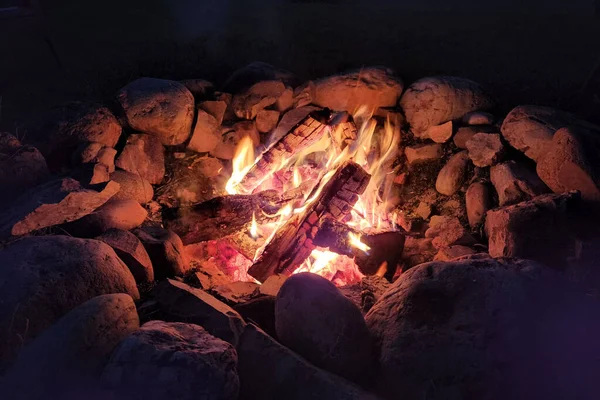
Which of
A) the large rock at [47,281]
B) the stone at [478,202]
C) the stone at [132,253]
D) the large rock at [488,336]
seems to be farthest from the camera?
the stone at [478,202]

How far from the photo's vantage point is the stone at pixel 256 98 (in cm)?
488

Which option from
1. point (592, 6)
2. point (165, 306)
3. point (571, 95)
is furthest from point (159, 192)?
point (592, 6)

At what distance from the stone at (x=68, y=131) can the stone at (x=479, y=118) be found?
3.51 metres

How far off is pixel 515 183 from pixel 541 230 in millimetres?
756

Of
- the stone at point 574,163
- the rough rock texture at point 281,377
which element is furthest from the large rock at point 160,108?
the stone at point 574,163

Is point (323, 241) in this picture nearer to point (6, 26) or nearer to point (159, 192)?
point (159, 192)

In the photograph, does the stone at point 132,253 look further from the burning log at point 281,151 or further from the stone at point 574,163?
the stone at point 574,163

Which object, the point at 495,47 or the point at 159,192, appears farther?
the point at 495,47

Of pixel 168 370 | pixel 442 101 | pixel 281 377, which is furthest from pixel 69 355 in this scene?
pixel 442 101

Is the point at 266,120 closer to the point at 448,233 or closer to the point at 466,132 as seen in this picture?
the point at 466,132

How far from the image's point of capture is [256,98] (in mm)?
4871

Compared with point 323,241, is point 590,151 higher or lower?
higher

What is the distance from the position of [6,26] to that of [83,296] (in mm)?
5390

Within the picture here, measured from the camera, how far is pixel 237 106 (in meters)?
4.91
